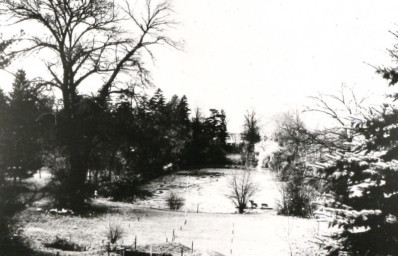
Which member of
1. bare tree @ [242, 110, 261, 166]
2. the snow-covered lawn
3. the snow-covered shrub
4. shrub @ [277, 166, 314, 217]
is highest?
bare tree @ [242, 110, 261, 166]

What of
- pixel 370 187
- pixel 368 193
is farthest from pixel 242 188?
pixel 370 187

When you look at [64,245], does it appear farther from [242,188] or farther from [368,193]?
[242,188]

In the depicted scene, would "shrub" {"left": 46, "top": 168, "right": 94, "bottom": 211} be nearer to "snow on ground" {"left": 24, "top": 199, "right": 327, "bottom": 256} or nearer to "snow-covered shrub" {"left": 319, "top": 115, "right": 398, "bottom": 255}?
"snow on ground" {"left": 24, "top": 199, "right": 327, "bottom": 256}

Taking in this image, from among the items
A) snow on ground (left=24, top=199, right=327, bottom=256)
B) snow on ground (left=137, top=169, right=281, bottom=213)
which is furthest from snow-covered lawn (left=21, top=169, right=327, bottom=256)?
snow on ground (left=137, top=169, right=281, bottom=213)

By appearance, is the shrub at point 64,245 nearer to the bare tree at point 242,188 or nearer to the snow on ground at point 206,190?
the snow on ground at point 206,190

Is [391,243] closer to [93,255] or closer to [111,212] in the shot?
[93,255]

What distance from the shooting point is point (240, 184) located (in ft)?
99.9

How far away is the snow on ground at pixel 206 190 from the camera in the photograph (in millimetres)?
34500

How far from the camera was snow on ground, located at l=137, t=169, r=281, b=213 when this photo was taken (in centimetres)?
3450

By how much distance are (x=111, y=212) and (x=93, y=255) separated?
1040 centimetres

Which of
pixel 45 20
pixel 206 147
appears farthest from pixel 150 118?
pixel 206 147

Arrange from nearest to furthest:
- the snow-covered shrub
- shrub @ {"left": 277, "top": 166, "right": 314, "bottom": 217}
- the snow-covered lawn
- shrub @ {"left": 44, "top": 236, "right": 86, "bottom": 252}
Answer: the snow-covered shrub < shrub @ {"left": 44, "top": 236, "right": 86, "bottom": 252} < the snow-covered lawn < shrub @ {"left": 277, "top": 166, "right": 314, "bottom": 217}

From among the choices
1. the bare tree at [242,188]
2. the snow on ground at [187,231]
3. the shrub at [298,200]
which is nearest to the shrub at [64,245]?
the snow on ground at [187,231]

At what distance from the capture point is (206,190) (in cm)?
4338
